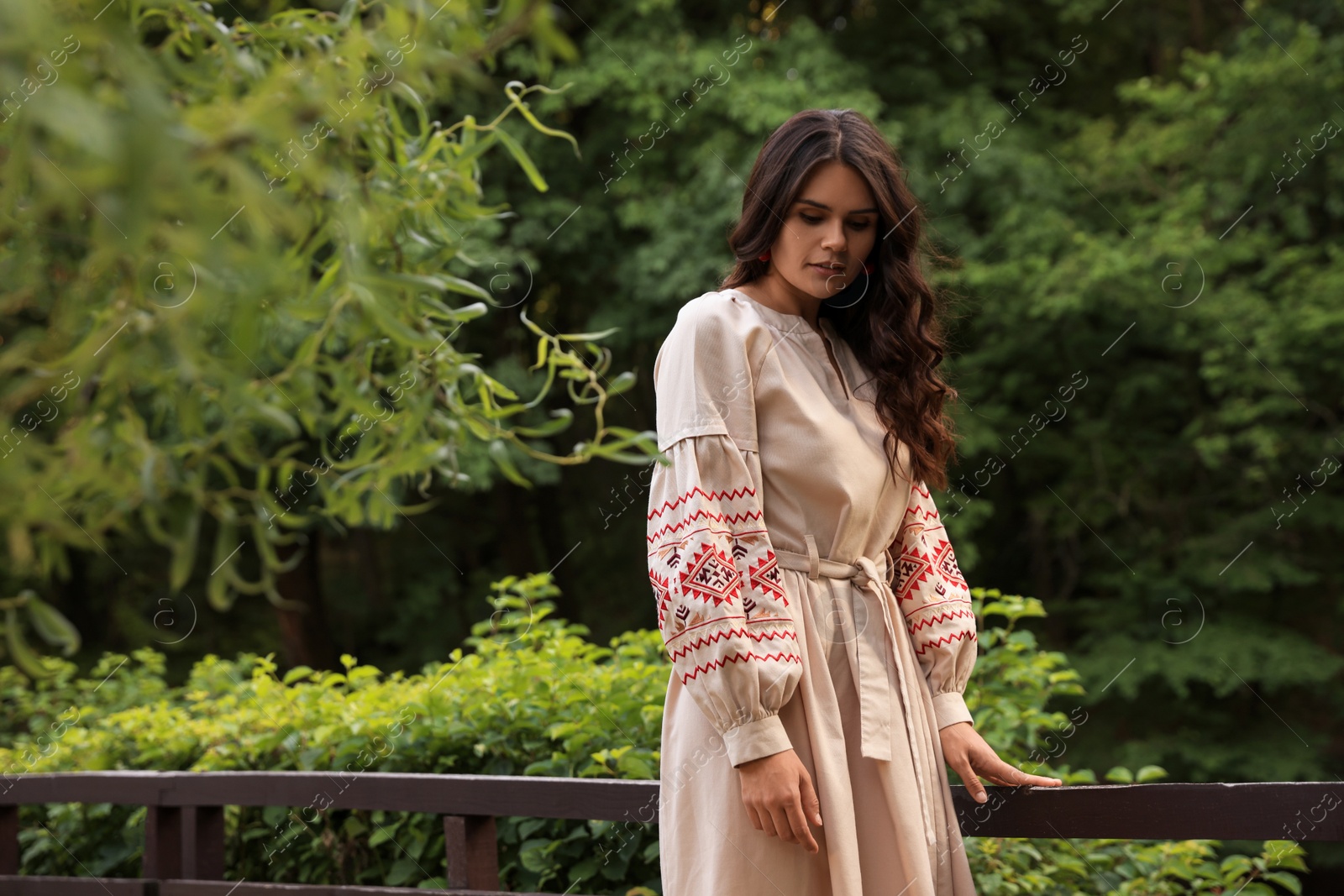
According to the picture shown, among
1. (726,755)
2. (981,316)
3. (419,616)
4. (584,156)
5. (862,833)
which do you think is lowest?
(862,833)

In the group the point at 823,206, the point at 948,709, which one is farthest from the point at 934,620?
the point at 823,206

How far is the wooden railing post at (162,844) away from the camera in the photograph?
290cm

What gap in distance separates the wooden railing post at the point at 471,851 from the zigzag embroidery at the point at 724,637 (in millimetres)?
1042

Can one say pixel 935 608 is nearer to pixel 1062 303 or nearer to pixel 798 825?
pixel 798 825

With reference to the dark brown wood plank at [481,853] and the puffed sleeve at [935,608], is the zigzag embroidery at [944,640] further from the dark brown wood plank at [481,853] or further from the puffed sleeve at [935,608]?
the dark brown wood plank at [481,853]

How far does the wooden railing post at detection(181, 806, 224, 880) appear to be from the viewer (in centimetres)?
286

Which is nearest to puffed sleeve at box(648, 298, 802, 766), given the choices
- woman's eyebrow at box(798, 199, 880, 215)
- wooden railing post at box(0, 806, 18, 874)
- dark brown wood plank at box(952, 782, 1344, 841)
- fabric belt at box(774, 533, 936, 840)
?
fabric belt at box(774, 533, 936, 840)

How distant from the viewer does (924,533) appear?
197 centimetres

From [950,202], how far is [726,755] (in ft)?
27.6

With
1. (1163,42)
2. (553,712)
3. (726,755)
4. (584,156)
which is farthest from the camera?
(1163,42)

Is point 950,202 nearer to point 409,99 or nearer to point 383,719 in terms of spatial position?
point 383,719

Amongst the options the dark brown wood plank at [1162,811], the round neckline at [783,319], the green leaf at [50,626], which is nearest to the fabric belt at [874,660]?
the dark brown wood plank at [1162,811]

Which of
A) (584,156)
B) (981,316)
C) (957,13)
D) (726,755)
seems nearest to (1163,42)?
(957,13)

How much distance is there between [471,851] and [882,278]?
4.74 ft
